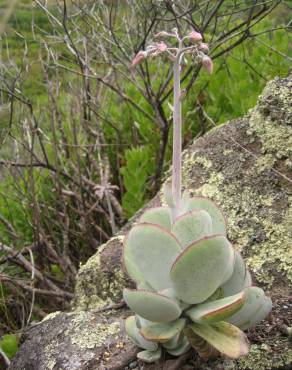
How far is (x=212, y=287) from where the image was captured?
4.04 feet

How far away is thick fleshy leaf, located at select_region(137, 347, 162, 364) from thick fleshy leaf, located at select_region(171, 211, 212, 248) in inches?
11.8

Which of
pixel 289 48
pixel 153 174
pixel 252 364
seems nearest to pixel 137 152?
pixel 153 174

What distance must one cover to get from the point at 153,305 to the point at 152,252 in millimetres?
146

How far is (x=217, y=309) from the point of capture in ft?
3.80

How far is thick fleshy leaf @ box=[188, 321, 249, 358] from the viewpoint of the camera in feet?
3.84

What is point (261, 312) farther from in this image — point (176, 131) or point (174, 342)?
point (176, 131)

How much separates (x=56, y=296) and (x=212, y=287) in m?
1.33

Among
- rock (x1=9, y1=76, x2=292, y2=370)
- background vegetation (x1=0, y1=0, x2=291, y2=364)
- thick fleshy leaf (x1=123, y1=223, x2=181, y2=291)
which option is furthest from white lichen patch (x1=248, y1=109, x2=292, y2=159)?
thick fleshy leaf (x1=123, y1=223, x2=181, y2=291)

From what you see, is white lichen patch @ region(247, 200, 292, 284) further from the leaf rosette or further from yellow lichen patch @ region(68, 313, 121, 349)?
yellow lichen patch @ region(68, 313, 121, 349)

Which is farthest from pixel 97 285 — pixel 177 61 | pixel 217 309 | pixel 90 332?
pixel 177 61

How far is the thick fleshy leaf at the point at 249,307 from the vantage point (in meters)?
1.25

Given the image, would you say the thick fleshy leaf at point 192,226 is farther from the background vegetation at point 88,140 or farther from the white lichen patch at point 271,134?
the background vegetation at point 88,140

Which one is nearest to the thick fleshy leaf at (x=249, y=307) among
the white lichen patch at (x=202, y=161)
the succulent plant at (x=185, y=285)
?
the succulent plant at (x=185, y=285)

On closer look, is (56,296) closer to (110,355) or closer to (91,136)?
(110,355)
